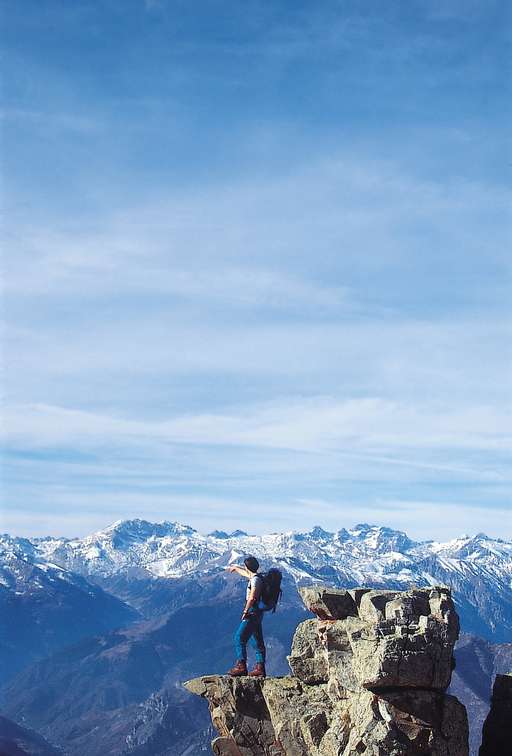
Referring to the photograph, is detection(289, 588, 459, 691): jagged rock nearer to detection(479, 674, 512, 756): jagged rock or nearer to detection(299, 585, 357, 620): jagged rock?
detection(299, 585, 357, 620): jagged rock

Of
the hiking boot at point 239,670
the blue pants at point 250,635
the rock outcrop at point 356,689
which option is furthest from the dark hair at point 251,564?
the hiking boot at point 239,670

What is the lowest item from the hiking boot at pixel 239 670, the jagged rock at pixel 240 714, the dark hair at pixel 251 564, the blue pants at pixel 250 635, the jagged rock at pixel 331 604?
the jagged rock at pixel 240 714

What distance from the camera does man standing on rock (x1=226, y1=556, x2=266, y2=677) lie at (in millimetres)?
37406

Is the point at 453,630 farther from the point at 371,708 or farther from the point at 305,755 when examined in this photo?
the point at 305,755

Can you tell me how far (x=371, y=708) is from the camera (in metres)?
31.2

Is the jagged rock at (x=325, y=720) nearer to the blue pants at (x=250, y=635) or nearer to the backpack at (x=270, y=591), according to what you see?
the blue pants at (x=250, y=635)

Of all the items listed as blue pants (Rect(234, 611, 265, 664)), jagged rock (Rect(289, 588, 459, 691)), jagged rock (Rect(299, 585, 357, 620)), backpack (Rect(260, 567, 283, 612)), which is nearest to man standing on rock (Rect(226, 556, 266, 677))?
blue pants (Rect(234, 611, 265, 664))

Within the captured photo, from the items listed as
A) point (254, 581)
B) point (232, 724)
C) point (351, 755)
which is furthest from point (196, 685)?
point (351, 755)

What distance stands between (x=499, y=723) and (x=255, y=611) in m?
11.9

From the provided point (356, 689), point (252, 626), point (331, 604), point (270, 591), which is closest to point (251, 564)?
point (270, 591)

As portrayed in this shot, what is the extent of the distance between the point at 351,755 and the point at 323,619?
291 inches

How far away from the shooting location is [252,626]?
37.8 meters

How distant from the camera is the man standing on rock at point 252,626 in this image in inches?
1473

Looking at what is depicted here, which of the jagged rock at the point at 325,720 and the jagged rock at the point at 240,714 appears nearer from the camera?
the jagged rock at the point at 325,720
